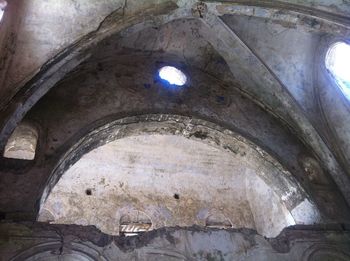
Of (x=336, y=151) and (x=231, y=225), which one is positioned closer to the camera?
(x=336, y=151)

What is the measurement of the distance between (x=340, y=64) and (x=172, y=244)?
5.14m

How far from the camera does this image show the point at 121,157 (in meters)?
12.3

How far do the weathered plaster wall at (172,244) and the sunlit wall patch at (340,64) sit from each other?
9.68 ft

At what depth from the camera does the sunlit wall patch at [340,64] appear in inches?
294

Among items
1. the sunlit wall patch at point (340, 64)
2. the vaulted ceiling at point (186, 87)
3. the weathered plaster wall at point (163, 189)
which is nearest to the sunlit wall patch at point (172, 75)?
the vaulted ceiling at point (186, 87)

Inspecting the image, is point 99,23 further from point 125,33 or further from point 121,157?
point 121,157

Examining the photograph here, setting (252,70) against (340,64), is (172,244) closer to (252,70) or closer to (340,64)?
(252,70)

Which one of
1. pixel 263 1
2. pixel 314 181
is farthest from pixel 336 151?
pixel 263 1

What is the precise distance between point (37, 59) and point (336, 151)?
5590mm

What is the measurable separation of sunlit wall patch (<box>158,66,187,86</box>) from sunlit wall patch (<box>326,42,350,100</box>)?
10.0 ft

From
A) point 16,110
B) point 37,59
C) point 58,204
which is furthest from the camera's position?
point 58,204

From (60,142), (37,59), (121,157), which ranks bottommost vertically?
(60,142)

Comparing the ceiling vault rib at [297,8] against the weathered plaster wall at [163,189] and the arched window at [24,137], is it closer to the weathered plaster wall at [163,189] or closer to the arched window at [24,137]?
the arched window at [24,137]

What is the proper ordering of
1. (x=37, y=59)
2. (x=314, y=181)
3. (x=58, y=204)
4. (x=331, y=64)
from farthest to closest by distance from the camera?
(x=58, y=204) < (x=331, y=64) < (x=314, y=181) < (x=37, y=59)
